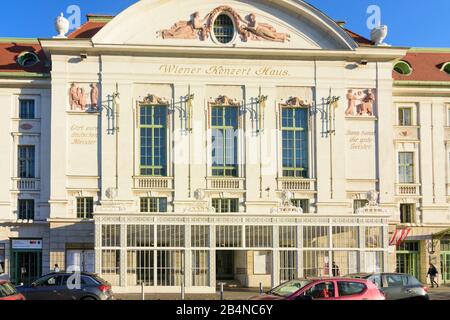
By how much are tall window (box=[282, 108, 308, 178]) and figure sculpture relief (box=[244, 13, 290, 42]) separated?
4.52 meters

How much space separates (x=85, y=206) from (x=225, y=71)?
11.9 m

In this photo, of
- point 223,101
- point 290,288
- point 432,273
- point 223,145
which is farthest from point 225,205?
point 290,288

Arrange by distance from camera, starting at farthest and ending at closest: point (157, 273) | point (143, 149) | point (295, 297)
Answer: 1. point (143, 149)
2. point (157, 273)
3. point (295, 297)

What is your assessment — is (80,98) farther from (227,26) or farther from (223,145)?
(227,26)

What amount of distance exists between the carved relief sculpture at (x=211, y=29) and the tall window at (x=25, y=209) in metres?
13.2

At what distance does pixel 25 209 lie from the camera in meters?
44.2

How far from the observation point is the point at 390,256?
145 feet

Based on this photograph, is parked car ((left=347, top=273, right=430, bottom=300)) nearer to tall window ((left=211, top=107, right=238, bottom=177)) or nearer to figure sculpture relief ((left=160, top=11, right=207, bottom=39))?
tall window ((left=211, top=107, right=238, bottom=177))

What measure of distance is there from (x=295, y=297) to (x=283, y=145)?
23.7m

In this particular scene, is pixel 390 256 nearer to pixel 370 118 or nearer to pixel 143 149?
pixel 370 118

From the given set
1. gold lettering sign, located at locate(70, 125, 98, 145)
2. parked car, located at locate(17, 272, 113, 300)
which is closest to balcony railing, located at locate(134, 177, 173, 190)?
gold lettering sign, located at locate(70, 125, 98, 145)

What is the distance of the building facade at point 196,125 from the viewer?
43156 mm

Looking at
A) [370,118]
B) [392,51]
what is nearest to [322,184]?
[370,118]

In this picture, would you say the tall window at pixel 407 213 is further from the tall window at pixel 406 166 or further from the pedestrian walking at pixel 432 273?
the pedestrian walking at pixel 432 273
